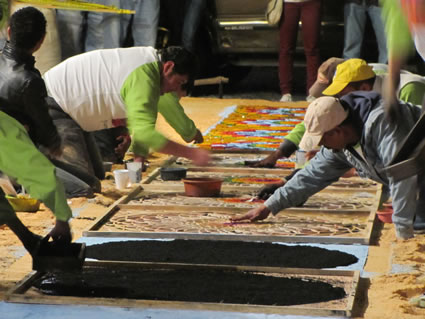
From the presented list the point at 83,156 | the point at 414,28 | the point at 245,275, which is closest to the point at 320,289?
the point at 245,275

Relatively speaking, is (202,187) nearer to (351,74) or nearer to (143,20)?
(351,74)

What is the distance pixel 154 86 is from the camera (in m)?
5.75

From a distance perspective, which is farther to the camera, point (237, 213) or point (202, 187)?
point (202, 187)

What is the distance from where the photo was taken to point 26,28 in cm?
543

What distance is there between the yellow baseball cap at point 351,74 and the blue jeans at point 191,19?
6127 millimetres

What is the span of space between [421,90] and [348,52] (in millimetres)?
5271

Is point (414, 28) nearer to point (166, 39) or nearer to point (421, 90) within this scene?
point (421, 90)

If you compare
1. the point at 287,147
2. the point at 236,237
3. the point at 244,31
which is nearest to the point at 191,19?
the point at 244,31

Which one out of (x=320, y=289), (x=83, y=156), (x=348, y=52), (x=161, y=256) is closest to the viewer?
(x=320, y=289)

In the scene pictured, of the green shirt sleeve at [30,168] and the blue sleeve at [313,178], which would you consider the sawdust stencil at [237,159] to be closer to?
the blue sleeve at [313,178]

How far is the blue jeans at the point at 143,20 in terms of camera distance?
35.2 ft

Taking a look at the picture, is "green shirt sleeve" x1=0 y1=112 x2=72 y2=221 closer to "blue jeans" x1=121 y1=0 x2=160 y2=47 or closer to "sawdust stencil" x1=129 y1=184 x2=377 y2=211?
"sawdust stencil" x1=129 y1=184 x2=377 y2=211

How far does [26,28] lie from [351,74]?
191 centimetres

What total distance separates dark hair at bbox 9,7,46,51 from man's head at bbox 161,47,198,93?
2.56 feet
